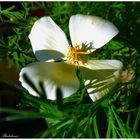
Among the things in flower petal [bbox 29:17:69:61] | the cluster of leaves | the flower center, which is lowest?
the cluster of leaves

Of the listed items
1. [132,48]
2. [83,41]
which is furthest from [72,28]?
[132,48]

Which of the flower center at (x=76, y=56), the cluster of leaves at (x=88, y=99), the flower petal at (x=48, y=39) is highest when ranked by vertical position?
the flower petal at (x=48, y=39)

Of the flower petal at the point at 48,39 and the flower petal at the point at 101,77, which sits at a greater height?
the flower petal at the point at 48,39

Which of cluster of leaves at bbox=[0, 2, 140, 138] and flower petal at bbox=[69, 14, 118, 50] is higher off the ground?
flower petal at bbox=[69, 14, 118, 50]

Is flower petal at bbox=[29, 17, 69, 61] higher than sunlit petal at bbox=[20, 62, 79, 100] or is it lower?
higher

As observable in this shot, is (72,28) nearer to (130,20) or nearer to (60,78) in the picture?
(60,78)
